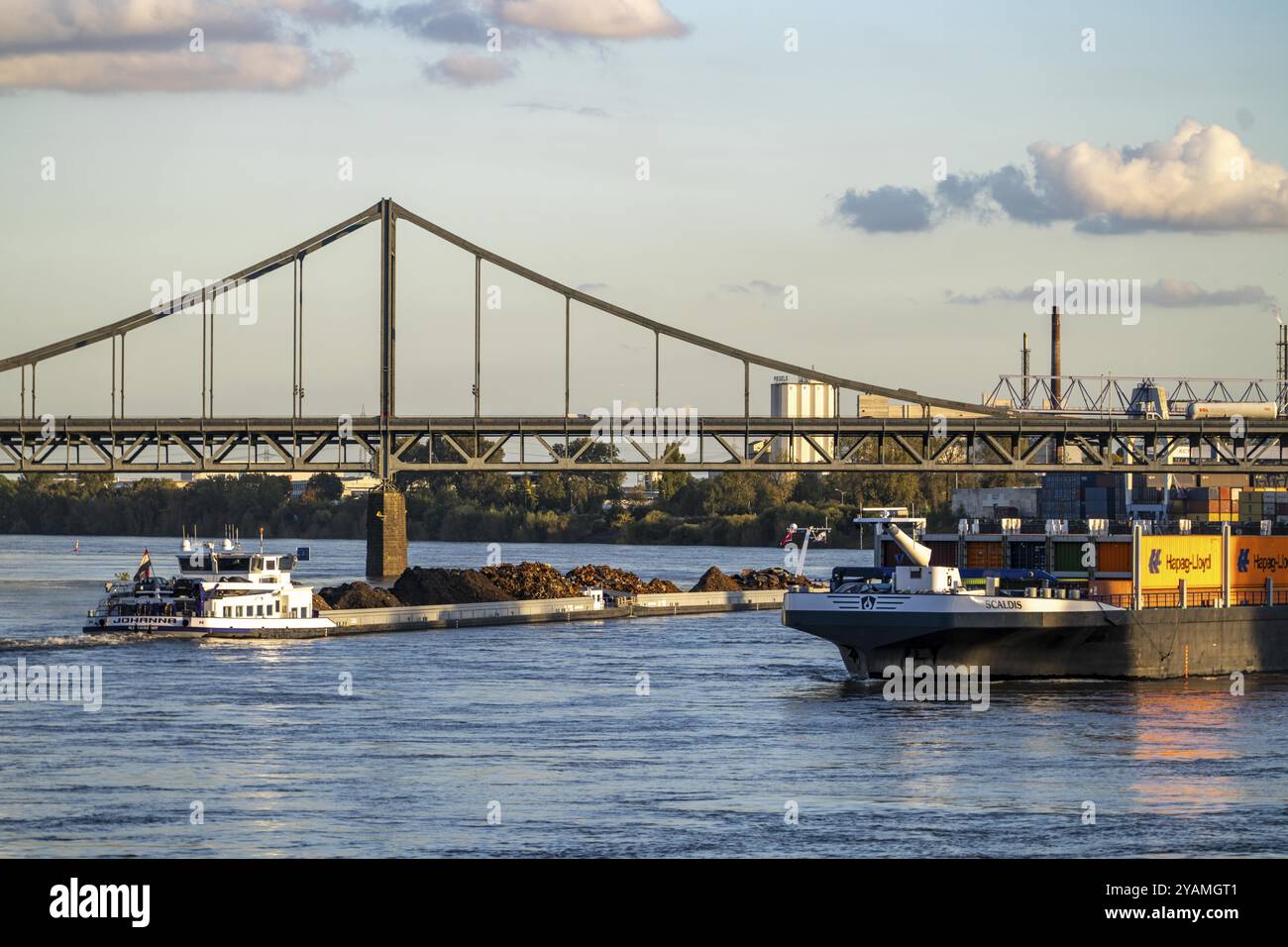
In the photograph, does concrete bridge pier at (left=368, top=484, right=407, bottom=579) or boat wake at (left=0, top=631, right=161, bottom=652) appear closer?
boat wake at (left=0, top=631, right=161, bottom=652)

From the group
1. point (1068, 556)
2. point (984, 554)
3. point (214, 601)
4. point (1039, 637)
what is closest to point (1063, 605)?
point (1039, 637)

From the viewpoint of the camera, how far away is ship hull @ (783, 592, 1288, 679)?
4669 centimetres

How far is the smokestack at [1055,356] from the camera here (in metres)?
135

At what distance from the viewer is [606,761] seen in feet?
113

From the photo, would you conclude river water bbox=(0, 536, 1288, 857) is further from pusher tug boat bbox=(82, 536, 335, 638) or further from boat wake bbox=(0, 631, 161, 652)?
pusher tug boat bbox=(82, 536, 335, 638)

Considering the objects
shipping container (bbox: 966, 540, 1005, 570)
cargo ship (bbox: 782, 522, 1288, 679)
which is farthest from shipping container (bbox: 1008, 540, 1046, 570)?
shipping container (bbox: 966, 540, 1005, 570)

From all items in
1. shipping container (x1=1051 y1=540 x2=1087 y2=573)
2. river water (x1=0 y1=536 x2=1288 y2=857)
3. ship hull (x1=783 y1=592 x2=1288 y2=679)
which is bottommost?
river water (x1=0 y1=536 x2=1288 y2=857)

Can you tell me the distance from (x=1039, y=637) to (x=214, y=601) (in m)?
27.0

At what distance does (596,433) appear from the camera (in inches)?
4050

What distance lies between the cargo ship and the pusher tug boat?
64.4 feet

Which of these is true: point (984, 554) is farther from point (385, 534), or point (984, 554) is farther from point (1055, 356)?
point (1055, 356)

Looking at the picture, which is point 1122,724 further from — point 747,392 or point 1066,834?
point 747,392
